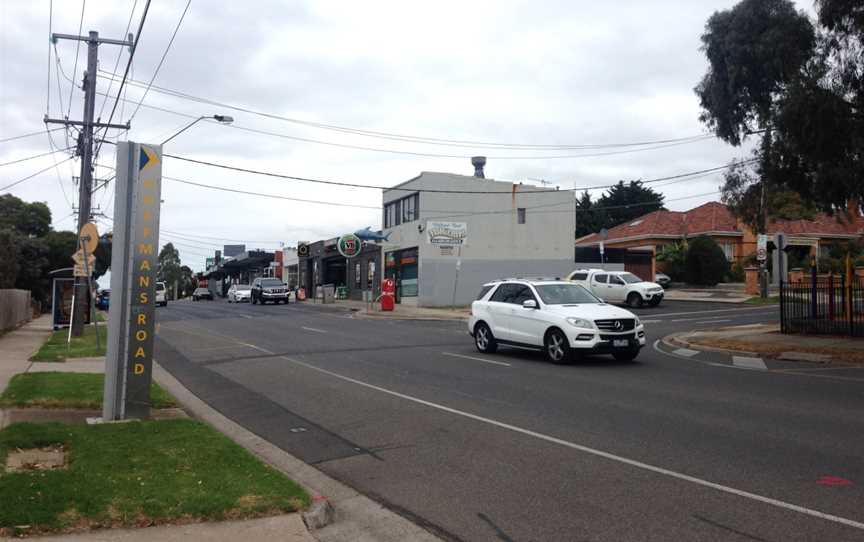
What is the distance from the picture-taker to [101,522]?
5.05 m

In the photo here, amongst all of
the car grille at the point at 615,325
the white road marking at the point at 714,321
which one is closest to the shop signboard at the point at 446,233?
the white road marking at the point at 714,321

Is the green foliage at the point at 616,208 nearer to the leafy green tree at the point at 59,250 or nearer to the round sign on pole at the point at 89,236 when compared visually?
the leafy green tree at the point at 59,250

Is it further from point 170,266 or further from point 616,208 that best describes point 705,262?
point 170,266

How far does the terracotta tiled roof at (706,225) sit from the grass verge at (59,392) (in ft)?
148

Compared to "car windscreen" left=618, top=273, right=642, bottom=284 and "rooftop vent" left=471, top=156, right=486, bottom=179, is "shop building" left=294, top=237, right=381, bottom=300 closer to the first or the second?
"rooftop vent" left=471, top=156, right=486, bottom=179

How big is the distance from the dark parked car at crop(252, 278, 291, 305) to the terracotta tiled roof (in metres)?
25.8

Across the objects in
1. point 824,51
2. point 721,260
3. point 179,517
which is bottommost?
point 179,517

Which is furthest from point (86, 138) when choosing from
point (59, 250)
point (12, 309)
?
point (59, 250)

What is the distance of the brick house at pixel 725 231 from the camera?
50.2m

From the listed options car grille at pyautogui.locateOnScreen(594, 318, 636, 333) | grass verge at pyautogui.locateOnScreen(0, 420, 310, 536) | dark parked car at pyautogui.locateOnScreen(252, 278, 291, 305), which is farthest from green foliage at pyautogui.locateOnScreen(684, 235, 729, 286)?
grass verge at pyautogui.locateOnScreen(0, 420, 310, 536)

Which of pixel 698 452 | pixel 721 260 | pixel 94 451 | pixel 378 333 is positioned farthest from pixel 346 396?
pixel 721 260

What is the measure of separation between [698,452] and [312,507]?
3901mm

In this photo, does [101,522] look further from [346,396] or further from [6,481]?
[346,396]

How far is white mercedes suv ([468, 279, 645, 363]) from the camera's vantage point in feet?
47.0
